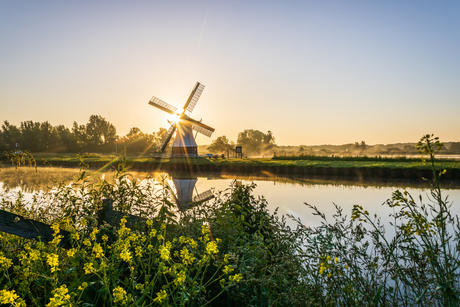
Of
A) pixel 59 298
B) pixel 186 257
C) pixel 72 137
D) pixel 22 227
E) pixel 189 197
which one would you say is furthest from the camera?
pixel 72 137

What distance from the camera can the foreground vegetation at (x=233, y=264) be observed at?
61.2 inches

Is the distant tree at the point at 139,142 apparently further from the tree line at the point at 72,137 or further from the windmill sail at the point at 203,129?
the windmill sail at the point at 203,129

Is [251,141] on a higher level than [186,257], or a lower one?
higher

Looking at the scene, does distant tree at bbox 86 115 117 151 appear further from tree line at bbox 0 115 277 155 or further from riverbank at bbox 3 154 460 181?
riverbank at bbox 3 154 460 181

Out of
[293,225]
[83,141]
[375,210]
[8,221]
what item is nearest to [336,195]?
[375,210]

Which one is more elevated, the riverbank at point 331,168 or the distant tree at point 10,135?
the distant tree at point 10,135

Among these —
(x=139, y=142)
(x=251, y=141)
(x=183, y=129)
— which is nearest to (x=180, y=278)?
(x=183, y=129)

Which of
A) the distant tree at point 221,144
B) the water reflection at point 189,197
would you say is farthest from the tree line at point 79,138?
the water reflection at point 189,197

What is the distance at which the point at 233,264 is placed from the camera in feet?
7.38

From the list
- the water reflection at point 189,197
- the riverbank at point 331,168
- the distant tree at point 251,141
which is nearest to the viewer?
the water reflection at point 189,197

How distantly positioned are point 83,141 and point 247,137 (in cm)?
4040

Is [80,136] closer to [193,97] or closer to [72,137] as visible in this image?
[72,137]

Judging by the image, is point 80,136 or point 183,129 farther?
point 80,136

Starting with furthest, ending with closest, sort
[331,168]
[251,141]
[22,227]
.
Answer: [251,141], [331,168], [22,227]
